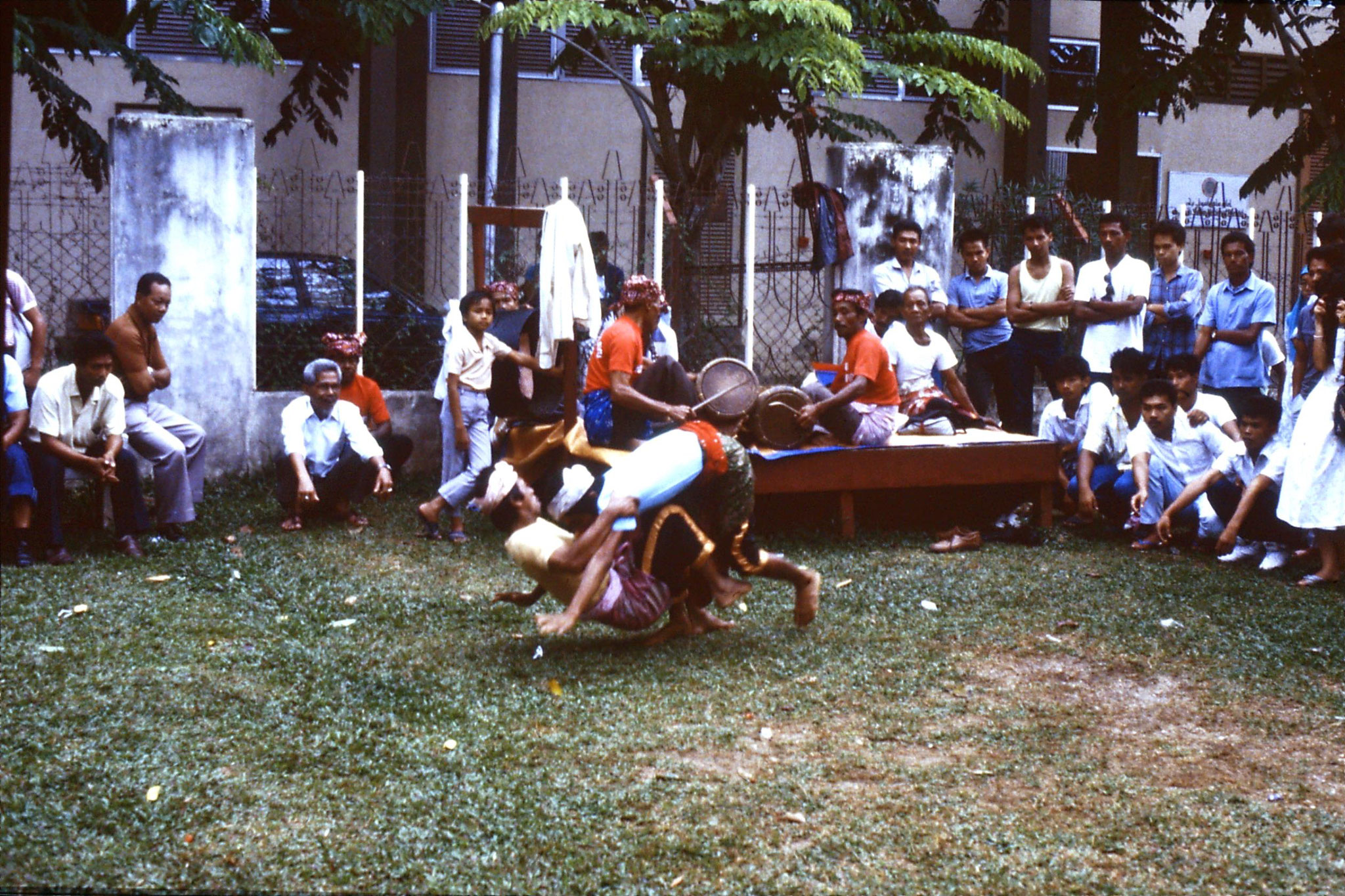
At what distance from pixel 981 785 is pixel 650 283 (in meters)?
4.07

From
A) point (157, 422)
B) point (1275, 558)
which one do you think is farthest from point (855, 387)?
point (157, 422)

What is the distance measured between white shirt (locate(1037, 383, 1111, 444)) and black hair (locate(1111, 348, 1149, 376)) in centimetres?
30

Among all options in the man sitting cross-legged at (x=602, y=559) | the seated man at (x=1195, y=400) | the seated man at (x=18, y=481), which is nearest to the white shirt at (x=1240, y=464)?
the seated man at (x=1195, y=400)

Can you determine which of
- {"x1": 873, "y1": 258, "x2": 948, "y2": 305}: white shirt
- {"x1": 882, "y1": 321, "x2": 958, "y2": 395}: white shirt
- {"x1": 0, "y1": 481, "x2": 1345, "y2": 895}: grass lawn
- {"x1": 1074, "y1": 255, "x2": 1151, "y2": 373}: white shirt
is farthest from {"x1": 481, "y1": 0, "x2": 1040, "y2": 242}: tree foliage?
{"x1": 0, "y1": 481, "x2": 1345, "y2": 895}: grass lawn

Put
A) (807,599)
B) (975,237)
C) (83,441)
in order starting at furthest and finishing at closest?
1. (975,237)
2. (83,441)
3. (807,599)

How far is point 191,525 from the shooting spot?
875 centimetres

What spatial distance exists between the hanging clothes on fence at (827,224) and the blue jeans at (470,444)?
313 cm

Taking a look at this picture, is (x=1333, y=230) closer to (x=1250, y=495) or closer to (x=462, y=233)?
(x=1250, y=495)

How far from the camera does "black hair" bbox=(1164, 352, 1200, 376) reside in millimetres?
8664

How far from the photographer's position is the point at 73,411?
7938 mm

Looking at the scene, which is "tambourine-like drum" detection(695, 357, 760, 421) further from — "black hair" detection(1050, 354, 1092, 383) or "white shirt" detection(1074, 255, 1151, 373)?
"white shirt" detection(1074, 255, 1151, 373)

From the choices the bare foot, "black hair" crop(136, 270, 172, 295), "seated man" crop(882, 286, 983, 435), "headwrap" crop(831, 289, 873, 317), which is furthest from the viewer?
"seated man" crop(882, 286, 983, 435)

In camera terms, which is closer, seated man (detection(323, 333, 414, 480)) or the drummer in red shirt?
the drummer in red shirt

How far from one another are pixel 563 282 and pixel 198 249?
2.87 metres
